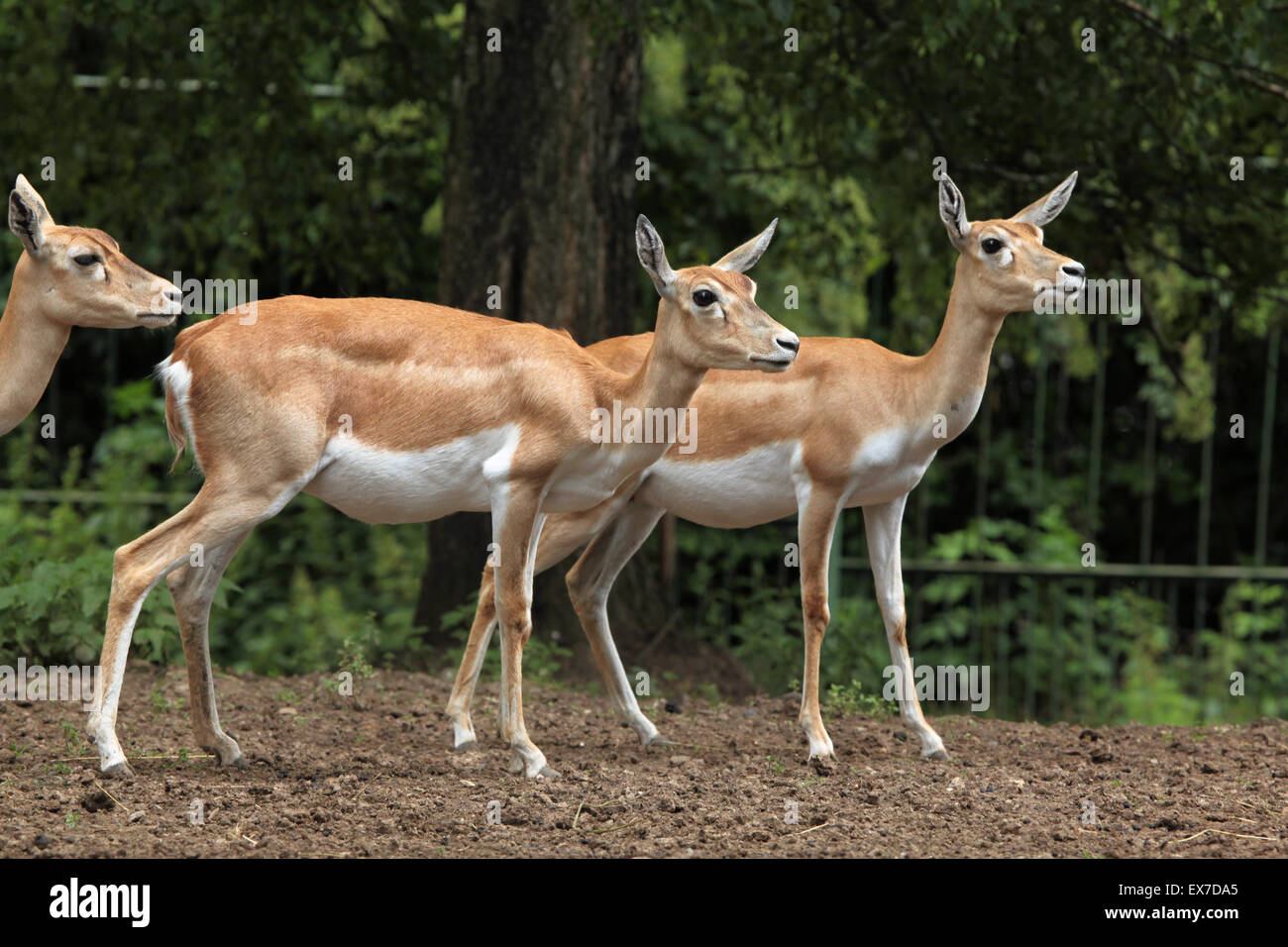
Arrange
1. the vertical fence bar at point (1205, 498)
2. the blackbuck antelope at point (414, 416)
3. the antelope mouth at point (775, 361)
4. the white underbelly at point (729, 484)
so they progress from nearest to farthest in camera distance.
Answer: the blackbuck antelope at point (414, 416) < the antelope mouth at point (775, 361) < the white underbelly at point (729, 484) < the vertical fence bar at point (1205, 498)

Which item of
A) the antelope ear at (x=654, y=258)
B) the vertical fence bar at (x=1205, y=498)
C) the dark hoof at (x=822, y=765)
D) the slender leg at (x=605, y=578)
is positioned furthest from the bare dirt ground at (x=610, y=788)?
the vertical fence bar at (x=1205, y=498)

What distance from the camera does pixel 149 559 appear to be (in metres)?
5.70

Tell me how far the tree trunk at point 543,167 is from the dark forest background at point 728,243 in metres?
0.02

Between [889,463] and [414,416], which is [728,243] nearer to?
[889,463]

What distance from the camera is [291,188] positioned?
10.2 metres

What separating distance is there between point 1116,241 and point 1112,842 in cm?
522

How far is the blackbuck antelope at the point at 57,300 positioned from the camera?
5.82 metres

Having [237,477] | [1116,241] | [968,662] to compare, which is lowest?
[968,662]

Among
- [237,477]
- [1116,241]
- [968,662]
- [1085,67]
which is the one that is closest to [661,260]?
[237,477]

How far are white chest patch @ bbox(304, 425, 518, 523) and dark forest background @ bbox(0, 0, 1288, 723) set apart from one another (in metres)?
1.90

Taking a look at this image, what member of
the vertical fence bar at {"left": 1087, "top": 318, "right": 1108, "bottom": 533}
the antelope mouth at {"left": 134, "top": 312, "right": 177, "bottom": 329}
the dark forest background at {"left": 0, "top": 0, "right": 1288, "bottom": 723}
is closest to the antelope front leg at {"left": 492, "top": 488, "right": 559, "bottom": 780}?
the antelope mouth at {"left": 134, "top": 312, "right": 177, "bottom": 329}

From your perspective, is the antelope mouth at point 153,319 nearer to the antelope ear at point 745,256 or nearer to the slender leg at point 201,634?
the slender leg at point 201,634

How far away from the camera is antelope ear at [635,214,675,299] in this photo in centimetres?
598
